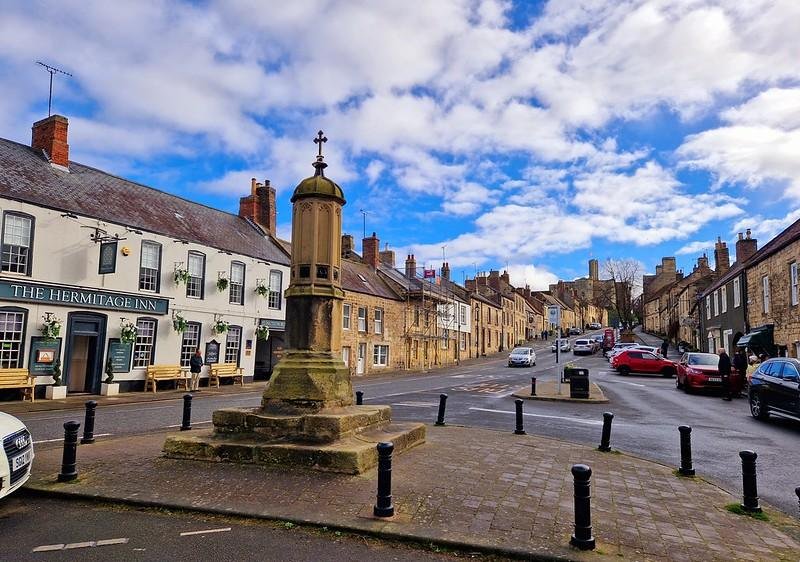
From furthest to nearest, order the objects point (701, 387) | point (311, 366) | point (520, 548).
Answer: point (701, 387) → point (311, 366) → point (520, 548)

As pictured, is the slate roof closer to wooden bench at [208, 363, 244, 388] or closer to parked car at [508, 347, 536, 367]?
wooden bench at [208, 363, 244, 388]

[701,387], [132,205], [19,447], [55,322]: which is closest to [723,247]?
[701,387]

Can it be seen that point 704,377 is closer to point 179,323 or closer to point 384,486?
point 384,486

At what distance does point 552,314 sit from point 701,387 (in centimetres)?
612

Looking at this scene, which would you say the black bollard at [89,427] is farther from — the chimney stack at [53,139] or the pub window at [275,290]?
the pub window at [275,290]

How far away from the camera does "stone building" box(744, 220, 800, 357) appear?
21531mm

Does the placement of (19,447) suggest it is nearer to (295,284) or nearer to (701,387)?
(295,284)

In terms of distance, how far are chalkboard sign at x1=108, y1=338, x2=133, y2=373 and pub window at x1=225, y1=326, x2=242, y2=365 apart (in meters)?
5.57

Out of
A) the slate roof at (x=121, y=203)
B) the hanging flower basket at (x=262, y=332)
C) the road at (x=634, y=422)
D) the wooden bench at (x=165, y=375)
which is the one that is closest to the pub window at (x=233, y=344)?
the hanging flower basket at (x=262, y=332)

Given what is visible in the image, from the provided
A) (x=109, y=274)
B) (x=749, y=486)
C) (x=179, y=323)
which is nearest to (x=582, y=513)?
(x=749, y=486)

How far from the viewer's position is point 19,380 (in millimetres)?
17547

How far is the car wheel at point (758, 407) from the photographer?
1349 cm

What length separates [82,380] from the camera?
68.7ft

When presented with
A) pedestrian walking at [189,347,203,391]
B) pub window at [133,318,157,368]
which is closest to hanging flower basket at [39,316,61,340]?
pub window at [133,318,157,368]
